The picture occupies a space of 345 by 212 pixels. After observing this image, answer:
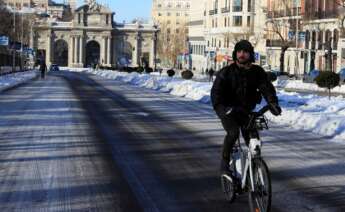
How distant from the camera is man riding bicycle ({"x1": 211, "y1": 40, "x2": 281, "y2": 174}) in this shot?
837 cm

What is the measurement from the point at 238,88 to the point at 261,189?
127cm

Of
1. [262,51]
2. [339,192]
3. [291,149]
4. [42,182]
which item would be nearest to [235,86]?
[339,192]

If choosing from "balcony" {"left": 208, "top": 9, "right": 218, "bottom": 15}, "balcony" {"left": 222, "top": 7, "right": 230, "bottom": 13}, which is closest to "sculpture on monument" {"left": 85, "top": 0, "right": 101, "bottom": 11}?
"balcony" {"left": 208, "top": 9, "right": 218, "bottom": 15}

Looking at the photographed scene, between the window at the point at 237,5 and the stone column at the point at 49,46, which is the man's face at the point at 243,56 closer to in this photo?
the window at the point at 237,5

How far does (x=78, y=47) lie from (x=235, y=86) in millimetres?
153034

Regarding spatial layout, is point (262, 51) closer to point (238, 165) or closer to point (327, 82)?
point (327, 82)

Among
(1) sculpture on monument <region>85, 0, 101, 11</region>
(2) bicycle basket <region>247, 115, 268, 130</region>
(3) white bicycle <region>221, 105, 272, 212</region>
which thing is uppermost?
(1) sculpture on monument <region>85, 0, 101, 11</region>

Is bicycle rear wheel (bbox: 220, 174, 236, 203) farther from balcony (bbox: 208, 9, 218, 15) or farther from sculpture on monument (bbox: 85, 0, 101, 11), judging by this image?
sculpture on monument (bbox: 85, 0, 101, 11)

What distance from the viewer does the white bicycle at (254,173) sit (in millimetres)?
7730

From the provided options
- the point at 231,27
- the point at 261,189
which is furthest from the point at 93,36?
the point at 261,189

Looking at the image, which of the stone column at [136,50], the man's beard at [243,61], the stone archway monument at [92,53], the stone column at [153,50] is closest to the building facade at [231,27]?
the stone column at [153,50]

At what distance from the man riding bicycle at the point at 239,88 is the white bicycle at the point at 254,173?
238 millimetres

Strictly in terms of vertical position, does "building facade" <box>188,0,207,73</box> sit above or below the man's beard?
above

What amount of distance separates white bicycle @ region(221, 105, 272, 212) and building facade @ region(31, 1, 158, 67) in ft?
486
